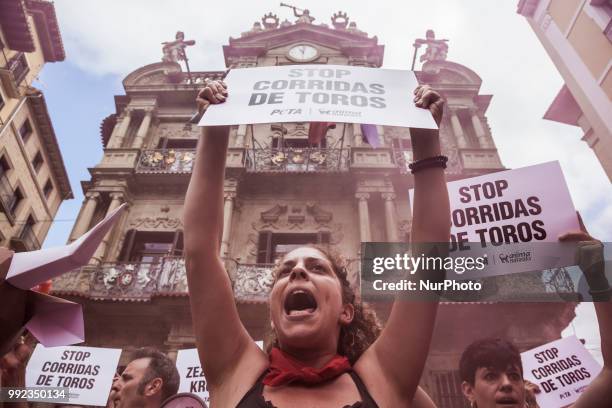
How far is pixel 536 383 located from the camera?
5137 millimetres

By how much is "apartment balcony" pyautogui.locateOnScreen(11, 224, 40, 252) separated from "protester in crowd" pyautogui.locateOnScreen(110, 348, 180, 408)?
1879cm

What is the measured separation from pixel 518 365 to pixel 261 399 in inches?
97.7

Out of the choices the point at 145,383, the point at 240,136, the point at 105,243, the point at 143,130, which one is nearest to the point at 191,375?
the point at 145,383

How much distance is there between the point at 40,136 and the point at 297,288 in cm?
2606

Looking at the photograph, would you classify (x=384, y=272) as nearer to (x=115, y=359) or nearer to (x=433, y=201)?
(x=433, y=201)

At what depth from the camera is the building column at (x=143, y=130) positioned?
14518 mm

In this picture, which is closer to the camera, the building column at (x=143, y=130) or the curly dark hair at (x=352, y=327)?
the curly dark hair at (x=352, y=327)

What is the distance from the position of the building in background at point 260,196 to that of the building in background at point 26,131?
19.0ft

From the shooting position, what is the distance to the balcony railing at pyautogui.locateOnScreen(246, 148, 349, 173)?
1352cm

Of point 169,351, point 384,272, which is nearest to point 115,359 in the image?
point 169,351

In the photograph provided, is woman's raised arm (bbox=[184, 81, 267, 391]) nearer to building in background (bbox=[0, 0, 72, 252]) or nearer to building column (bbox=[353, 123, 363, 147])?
building column (bbox=[353, 123, 363, 147])

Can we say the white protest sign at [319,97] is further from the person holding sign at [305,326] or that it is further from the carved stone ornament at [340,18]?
the carved stone ornament at [340,18]

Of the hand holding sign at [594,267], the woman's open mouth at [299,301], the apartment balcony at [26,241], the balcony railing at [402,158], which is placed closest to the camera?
the woman's open mouth at [299,301]

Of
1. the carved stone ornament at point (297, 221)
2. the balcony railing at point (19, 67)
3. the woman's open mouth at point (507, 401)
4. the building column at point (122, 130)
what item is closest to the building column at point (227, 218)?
the carved stone ornament at point (297, 221)
